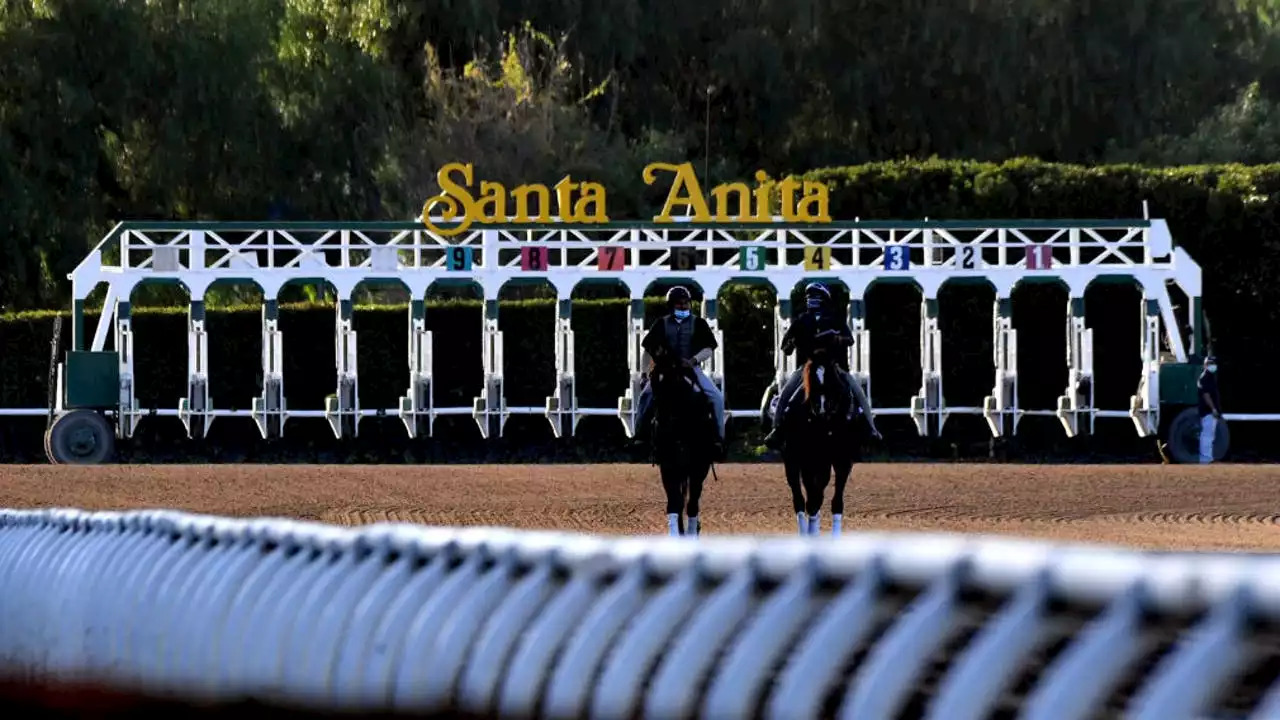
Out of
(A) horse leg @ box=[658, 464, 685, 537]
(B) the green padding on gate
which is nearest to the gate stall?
(B) the green padding on gate

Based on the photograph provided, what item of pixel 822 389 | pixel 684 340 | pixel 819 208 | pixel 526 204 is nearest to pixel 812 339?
pixel 822 389

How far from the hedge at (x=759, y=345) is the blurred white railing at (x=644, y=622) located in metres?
25.8

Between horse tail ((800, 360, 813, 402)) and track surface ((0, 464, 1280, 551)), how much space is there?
10.0 ft

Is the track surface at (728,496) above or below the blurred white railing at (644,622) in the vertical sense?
below

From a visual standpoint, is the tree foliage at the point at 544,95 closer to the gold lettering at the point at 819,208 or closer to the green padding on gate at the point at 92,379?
the green padding on gate at the point at 92,379

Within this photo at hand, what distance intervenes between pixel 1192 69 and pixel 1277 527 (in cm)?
3379

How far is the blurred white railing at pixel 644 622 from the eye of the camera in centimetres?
362

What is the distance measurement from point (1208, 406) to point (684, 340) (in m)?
17.5

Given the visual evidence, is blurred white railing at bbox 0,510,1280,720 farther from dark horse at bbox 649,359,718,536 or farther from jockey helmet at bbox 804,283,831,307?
jockey helmet at bbox 804,283,831,307

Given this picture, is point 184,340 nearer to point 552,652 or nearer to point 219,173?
point 219,173

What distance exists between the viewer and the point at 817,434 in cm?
1454

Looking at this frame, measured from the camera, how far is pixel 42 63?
40062mm

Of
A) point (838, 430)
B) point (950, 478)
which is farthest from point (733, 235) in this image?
point (838, 430)

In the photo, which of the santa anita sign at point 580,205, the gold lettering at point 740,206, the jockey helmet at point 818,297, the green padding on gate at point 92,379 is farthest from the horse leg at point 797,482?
the gold lettering at point 740,206
